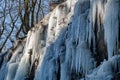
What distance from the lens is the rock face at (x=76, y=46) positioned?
6594mm

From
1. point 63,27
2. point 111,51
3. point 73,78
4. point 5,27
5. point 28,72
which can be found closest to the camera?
point 111,51

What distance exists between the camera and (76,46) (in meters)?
7.95

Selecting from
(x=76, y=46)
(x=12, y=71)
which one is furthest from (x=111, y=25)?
(x=12, y=71)

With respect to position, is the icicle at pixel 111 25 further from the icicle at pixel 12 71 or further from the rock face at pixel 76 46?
the icicle at pixel 12 71

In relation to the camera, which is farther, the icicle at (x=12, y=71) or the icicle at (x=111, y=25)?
the icicle at (x=12, y=71)

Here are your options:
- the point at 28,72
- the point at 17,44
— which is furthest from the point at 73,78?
the point at 17,44

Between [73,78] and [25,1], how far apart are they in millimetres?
10458

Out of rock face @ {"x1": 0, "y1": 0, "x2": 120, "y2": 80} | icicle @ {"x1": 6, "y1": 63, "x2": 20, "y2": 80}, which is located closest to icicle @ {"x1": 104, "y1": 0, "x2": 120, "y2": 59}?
rock face @ {"x1": 0, "y1": 0, "x2": 120, "y2": 80}

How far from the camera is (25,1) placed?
17.8 metres

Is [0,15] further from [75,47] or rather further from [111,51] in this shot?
[111,51]

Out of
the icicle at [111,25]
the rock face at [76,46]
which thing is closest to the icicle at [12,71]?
the rock face at [76,46]

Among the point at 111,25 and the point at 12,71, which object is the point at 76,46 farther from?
the point at 12,71

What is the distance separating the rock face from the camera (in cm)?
659

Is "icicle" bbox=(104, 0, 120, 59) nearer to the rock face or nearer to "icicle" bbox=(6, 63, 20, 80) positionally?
the rock face
